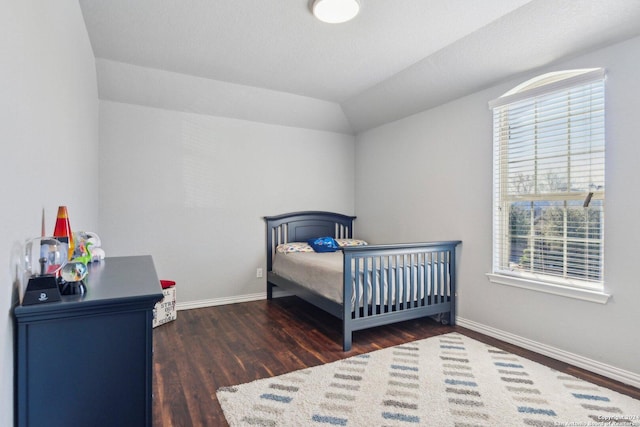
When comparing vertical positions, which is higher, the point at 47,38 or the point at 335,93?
the point at 335,93

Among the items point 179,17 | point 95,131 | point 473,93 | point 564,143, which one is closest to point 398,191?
point 473,93

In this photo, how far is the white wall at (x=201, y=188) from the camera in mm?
3404

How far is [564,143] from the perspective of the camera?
7.94 feet

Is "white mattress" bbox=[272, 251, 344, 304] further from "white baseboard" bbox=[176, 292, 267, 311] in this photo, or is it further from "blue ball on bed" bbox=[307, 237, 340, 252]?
"white baseboard" bbox=[176, 292, 267, 311]

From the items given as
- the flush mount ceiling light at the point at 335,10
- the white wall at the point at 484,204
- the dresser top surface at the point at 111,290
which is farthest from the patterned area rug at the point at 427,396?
the flush mount ceiling light at the point at 335,10

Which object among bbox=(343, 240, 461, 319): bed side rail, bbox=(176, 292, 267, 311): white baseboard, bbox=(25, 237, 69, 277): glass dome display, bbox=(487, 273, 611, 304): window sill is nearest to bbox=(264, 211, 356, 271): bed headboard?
bbox=(176, 292, 267, 311): white baseboard

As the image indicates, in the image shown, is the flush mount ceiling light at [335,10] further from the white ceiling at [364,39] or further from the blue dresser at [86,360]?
the blue dresser at [86,360]

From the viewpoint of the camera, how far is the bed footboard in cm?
265

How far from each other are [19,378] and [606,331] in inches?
120

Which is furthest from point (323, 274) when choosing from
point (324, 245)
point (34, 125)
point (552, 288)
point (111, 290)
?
point (34, 125)

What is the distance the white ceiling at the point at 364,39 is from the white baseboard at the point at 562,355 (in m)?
2.11

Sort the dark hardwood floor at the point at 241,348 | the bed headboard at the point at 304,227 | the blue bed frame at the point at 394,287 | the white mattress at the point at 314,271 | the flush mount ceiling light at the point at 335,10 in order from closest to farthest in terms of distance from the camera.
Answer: the dark hardwood floor at the point at 241,348 → the flush mount ceiling light at the point at 335,10 → the blue bed frame at the point at 394,287 → the white mattress at the point at 314,271 → the bed headboard at the point at 304,227

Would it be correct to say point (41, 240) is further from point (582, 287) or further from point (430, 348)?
point (582, 287)

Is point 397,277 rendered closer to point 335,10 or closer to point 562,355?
point 562,355
